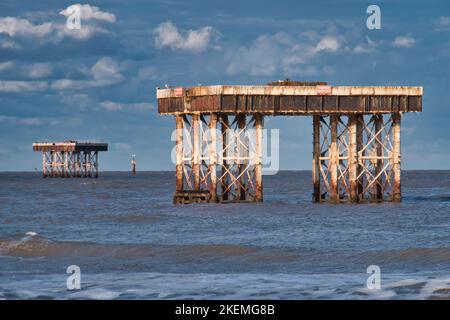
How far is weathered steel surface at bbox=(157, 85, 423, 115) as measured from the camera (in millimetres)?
59188

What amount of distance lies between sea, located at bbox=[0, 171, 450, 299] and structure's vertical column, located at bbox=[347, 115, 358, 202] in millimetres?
1145

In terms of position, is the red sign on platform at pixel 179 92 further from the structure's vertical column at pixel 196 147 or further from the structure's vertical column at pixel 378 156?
the structure's vertical column at pixel 378 156

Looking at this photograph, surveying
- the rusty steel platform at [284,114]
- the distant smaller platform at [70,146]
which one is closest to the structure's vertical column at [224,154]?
the rusty steel platform at [284,114]

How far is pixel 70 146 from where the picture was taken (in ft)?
595

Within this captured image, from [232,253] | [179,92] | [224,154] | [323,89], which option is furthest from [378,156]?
[232,253]

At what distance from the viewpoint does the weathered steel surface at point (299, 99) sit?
194ft

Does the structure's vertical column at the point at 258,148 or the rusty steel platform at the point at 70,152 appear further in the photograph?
the rusty steel platform at the point at 70,152

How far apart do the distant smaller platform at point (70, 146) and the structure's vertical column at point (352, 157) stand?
406 ft

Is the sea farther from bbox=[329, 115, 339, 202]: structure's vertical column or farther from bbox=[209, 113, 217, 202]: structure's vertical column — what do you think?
bbox=[209, 113, 217, 202]: structure's vertical column

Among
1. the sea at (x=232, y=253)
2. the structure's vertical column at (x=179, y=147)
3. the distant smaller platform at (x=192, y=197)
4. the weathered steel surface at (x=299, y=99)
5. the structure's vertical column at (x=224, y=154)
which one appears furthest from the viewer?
the structure's vertical column at (x=179, y=147)

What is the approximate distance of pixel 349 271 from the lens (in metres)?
30.5

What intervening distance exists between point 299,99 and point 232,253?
24.7m

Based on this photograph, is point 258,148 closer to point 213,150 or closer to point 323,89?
point 213,150
